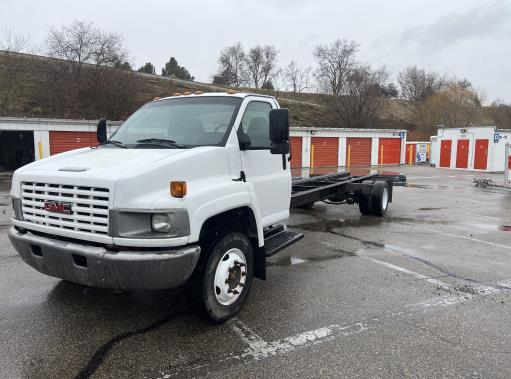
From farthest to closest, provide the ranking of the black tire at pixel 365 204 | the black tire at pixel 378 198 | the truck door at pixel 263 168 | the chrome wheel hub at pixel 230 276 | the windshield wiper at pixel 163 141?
the black tire at pixel 365 204
the black tire at pixel 378 198
the truck door at pixel 263 168
the windshield wiper at pixel 163 141
the chrome wheel hub at pixel 230 276

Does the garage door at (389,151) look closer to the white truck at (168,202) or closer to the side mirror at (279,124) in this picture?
the white truck at (168,202)

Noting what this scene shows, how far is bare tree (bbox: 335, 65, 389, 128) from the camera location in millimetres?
57281

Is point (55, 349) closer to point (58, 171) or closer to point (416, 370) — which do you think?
point (58, 171)

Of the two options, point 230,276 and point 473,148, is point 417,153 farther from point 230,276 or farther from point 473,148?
point 230,276

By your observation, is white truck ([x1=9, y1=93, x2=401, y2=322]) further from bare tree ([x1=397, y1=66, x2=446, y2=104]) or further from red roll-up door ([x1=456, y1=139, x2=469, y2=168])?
bare tree ([x1=397, y1=66, x2=446, y2=104])

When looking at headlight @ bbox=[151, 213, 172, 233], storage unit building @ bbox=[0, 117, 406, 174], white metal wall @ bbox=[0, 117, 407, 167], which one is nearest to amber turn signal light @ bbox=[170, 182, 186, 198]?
headlight @ bbox=[151, 213, 172, 233]

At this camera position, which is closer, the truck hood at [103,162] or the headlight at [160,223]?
the headlight at [160,223]

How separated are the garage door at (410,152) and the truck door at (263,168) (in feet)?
119

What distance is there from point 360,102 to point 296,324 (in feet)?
186

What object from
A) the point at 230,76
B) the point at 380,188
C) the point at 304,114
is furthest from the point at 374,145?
the point at 230,76

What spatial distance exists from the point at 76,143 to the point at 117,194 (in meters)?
23.4

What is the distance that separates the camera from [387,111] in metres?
67.4

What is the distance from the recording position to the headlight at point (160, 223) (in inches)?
136

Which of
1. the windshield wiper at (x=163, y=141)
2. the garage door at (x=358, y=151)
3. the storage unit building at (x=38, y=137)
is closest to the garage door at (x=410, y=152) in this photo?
the garage door at (x=358, y=151)
